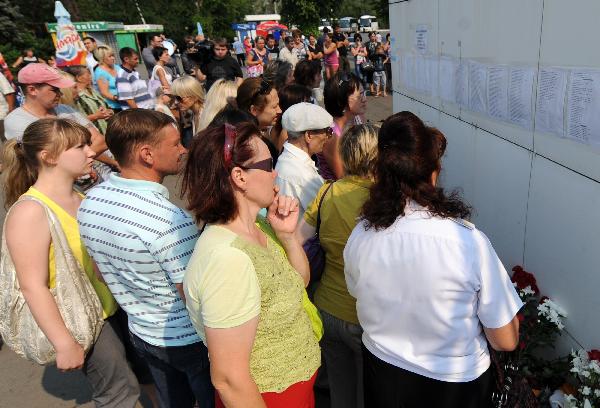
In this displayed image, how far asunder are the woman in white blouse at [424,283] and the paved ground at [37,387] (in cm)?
220

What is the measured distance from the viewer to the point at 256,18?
168 feet

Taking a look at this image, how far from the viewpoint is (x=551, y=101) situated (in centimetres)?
221

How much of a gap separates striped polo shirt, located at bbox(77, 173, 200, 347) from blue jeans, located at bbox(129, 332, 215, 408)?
70 millimetres

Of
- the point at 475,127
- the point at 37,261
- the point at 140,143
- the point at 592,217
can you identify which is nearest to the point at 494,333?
the point at 592,217

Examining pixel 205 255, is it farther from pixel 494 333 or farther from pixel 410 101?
pixel 410 101

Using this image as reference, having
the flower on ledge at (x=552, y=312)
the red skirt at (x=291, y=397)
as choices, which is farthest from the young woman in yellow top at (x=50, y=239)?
the flower on ledge at (x=552, y=312)

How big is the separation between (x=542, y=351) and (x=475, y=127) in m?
1.63

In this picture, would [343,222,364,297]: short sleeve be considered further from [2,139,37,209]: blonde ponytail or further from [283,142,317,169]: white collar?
[2,139,37,209]: blonde ponytail

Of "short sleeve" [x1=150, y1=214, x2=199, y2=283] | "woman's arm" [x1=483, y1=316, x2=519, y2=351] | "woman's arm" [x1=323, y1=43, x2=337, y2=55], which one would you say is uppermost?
"woman's arm" [x1=323, y1=43, x2=337, y2=55]

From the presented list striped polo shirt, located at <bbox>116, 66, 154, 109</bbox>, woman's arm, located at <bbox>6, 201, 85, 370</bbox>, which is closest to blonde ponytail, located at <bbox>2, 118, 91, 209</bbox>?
woman's arm, located at <bbox>6, 201, 85, 370</bbox>

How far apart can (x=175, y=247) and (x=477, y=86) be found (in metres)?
2.51

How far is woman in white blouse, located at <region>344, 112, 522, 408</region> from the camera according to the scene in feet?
4.55

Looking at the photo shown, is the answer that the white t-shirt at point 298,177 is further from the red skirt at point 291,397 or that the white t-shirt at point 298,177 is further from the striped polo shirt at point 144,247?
the red skirt at point 291,397

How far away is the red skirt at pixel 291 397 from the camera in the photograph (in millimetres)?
1520
